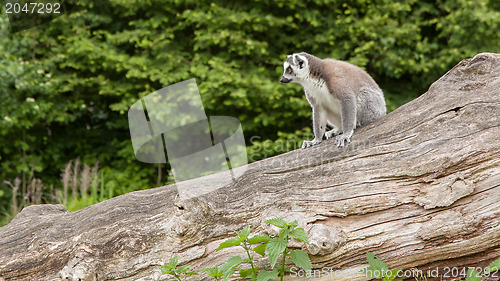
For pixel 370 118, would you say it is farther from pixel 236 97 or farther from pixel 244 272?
pixel 236 97

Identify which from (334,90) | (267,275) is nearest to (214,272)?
(267,275)

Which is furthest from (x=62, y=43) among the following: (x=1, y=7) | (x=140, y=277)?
(x=140, y=277)

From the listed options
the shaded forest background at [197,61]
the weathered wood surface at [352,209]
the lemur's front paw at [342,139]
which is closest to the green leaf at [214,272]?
the weathered wood surface at [352,209]

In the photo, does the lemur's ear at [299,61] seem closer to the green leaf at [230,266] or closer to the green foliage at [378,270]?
the green foliage at [378,270]

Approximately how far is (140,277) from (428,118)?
2.09 metres

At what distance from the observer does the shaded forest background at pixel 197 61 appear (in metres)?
6.46

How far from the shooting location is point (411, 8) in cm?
726

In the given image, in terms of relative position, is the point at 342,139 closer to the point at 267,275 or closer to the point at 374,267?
the point at 374,267

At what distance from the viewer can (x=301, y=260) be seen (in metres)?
2.23

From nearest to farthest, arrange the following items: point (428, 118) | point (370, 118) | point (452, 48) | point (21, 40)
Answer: point (428, 118), point (370, 118), point (452, 48), point (21, 40)

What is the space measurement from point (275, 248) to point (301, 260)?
0.56ft

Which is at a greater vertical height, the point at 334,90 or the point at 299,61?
the point at 299,61

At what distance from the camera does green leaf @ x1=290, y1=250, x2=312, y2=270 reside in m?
2.20

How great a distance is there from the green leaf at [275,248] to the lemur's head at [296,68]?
6.36ft
